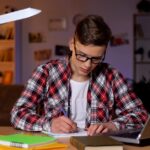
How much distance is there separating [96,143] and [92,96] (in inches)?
27.2

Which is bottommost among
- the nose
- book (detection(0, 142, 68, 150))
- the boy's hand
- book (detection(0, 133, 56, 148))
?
the boy's hand

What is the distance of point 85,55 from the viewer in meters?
1.89

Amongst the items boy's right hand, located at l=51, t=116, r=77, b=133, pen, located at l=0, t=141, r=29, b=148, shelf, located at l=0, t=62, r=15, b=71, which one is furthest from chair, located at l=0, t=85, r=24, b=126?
pen, located at l=0, t=141, r=29, b=148

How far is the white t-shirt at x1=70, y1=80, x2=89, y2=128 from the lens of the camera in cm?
205

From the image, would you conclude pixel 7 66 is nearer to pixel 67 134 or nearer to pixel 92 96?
pixel 92 96

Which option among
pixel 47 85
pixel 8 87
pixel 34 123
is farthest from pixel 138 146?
pixel 8 87

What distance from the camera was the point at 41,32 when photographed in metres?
6.46

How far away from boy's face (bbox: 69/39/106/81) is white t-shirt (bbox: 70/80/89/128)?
0.12 m

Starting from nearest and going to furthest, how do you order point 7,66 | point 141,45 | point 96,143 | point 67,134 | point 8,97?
point 96,143 → point 67,134 → point 8,97 → point 7,66 → point 141,45

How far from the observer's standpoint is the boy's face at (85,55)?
74.4 inches

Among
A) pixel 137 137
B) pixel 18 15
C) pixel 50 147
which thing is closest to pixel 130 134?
pixel 137 137

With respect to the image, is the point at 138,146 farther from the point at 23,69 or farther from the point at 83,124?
the point at 23,69

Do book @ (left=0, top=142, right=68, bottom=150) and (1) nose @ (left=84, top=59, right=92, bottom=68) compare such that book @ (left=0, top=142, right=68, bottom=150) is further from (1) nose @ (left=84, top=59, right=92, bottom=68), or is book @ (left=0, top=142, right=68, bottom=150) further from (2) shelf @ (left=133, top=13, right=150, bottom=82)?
(2) shelf @ (left=133, top=13, right=150, bottom=82)

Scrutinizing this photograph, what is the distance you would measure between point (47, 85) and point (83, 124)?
257mm
